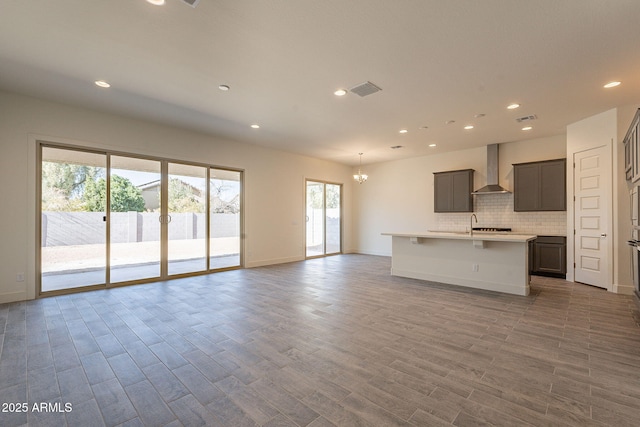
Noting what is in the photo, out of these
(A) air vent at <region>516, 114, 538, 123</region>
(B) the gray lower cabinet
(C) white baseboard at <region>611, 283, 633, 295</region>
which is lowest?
(C) white baseboard at <region>611, 283, 633, 295</region>

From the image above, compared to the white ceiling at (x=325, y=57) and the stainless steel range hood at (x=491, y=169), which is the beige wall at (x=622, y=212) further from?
the stainless steel range hood at (x=491, y=169)

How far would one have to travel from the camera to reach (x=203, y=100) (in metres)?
4.32

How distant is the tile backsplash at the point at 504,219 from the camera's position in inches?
244

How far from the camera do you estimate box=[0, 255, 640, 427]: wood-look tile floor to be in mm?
1760

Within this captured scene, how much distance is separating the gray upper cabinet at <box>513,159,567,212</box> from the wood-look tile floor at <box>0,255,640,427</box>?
229cm

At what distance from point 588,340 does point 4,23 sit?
6.41 m

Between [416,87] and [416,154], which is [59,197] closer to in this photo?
[416,87]

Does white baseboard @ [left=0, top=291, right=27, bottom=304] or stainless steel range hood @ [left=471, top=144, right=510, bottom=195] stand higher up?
stainless steel range hood @ [left=471, top=144, right=510, bottom=195]

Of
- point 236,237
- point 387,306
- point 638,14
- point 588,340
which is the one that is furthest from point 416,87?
point 236,237

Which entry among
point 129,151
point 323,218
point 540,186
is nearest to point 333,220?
point 323,218

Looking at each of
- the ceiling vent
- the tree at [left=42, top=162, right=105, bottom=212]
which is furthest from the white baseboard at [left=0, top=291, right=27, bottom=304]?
the ceiling vent

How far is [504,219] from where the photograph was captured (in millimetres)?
6879

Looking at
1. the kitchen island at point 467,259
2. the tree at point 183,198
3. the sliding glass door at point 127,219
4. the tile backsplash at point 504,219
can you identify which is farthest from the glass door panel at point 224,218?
the tile backsplash at point 504,219

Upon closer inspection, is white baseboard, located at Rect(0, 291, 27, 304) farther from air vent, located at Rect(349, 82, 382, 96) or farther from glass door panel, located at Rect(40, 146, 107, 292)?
air vent, located at Rect(349, 82, 382, 96)
